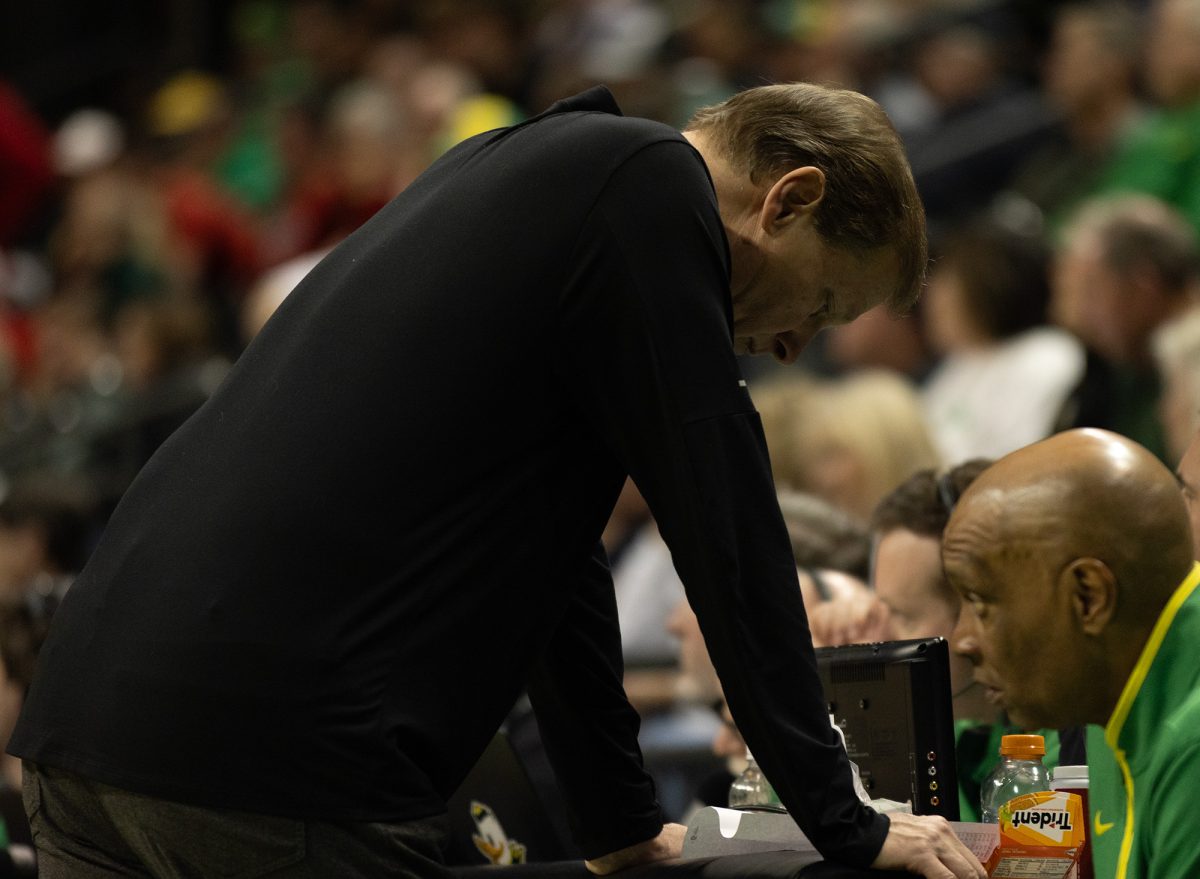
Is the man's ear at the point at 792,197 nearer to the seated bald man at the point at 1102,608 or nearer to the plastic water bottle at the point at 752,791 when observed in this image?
the seated bald man at the point at 1102,608

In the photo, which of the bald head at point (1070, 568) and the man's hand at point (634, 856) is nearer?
the bald head at point (1070, 568)

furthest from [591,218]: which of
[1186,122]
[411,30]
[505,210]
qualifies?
[411,30]

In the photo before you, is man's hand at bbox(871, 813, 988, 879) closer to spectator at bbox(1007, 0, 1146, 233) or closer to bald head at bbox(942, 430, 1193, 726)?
bald head at bbox(942, 430, 1193, 726)

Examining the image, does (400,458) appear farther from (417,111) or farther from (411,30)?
(411,30)

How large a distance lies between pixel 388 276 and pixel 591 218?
0.22 m

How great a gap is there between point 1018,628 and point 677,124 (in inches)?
185

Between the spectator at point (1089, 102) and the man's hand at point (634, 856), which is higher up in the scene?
the man's hand at point (634, 856)

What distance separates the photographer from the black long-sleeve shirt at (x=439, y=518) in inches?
70.4

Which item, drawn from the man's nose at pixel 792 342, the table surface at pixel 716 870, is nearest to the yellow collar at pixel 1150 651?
the table surface at pixel 716 870

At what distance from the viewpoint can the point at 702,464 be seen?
1.83 metres

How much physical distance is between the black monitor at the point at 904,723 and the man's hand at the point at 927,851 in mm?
254

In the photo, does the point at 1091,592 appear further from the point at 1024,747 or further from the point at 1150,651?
the point at 1024,747

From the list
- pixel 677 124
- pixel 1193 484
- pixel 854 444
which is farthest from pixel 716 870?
pixel 677 124

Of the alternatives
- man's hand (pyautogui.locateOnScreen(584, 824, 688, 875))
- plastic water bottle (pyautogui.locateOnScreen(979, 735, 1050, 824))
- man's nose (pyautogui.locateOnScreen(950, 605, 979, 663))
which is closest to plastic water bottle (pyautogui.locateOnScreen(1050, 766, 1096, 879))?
plastic water bottle (pyautogui.locateOnScreen(979, 735, 1050, 824))
